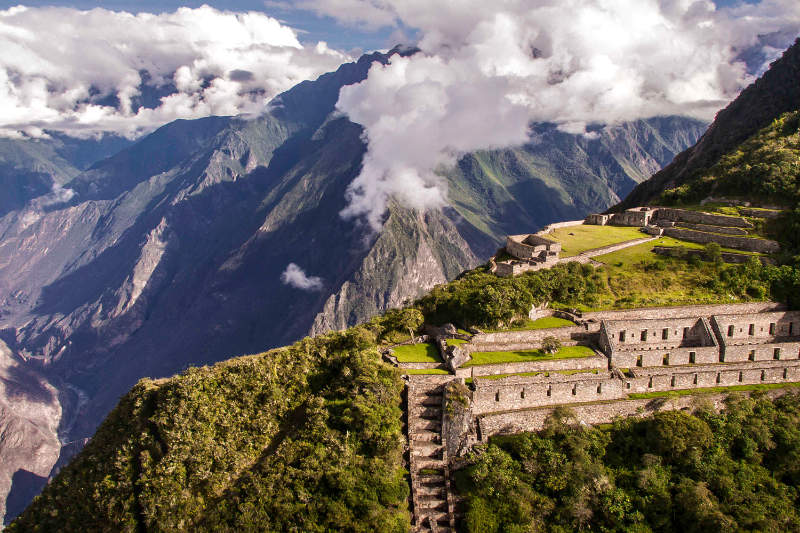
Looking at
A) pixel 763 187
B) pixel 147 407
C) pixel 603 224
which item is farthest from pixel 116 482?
pixel 763 187

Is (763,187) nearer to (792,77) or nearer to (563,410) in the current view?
(563,410)

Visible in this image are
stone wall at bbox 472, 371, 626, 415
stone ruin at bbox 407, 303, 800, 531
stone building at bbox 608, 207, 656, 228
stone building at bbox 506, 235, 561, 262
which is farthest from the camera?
stone building at bbox 608, 207, 656, 228

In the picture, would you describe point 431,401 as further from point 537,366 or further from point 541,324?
point 541,324

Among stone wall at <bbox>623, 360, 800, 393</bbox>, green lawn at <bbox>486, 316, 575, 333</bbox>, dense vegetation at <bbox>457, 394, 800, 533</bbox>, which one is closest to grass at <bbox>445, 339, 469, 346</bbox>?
green lawn at <bbox>486, 316, 575, 333</bbox>

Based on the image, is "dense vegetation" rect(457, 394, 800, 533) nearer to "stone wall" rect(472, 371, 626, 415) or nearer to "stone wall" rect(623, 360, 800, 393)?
"stone wall" rect(472, 371, 626, 415)

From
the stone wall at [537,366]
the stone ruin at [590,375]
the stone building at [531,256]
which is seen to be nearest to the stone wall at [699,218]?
the stone ruin at [590,375]

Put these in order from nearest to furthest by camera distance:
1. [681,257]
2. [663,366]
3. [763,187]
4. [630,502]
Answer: [630,502]
[663,366]
[681,257]
[763,187]
